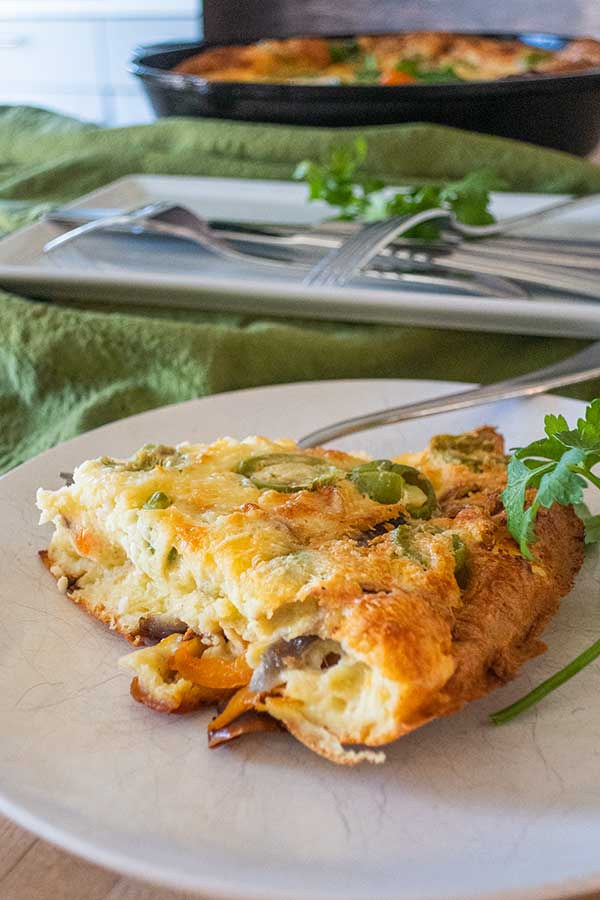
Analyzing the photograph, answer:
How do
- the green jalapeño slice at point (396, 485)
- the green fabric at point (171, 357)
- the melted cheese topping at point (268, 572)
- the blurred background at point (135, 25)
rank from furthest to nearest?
1. the blurred background at point (135, 25)
2. the green fabric at point (171, 357)
3. the green jalapeño slice at point (396, 485)
4. the melted cheese topping at point (268, 572)

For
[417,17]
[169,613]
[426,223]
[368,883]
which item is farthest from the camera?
[417,17]

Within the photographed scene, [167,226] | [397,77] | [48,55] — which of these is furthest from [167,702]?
[48,55]

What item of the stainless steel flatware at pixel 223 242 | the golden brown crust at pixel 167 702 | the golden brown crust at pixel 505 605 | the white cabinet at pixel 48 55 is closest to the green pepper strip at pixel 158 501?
the golden brown crust at pixel 167 702

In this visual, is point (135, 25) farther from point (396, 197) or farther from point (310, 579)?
point (310, 579)

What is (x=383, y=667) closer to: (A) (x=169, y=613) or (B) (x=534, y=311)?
(A) (x=169, y=613)

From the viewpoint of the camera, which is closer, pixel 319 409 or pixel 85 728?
pixel 85 728

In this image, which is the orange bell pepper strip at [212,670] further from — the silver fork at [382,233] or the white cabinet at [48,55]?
the white cabinet at [48,55]

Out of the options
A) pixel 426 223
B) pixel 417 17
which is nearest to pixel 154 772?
pixel 426 223

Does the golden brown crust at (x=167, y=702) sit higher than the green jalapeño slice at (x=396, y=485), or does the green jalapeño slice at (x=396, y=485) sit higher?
the green jalapeño slice at (x=396, y=485)
